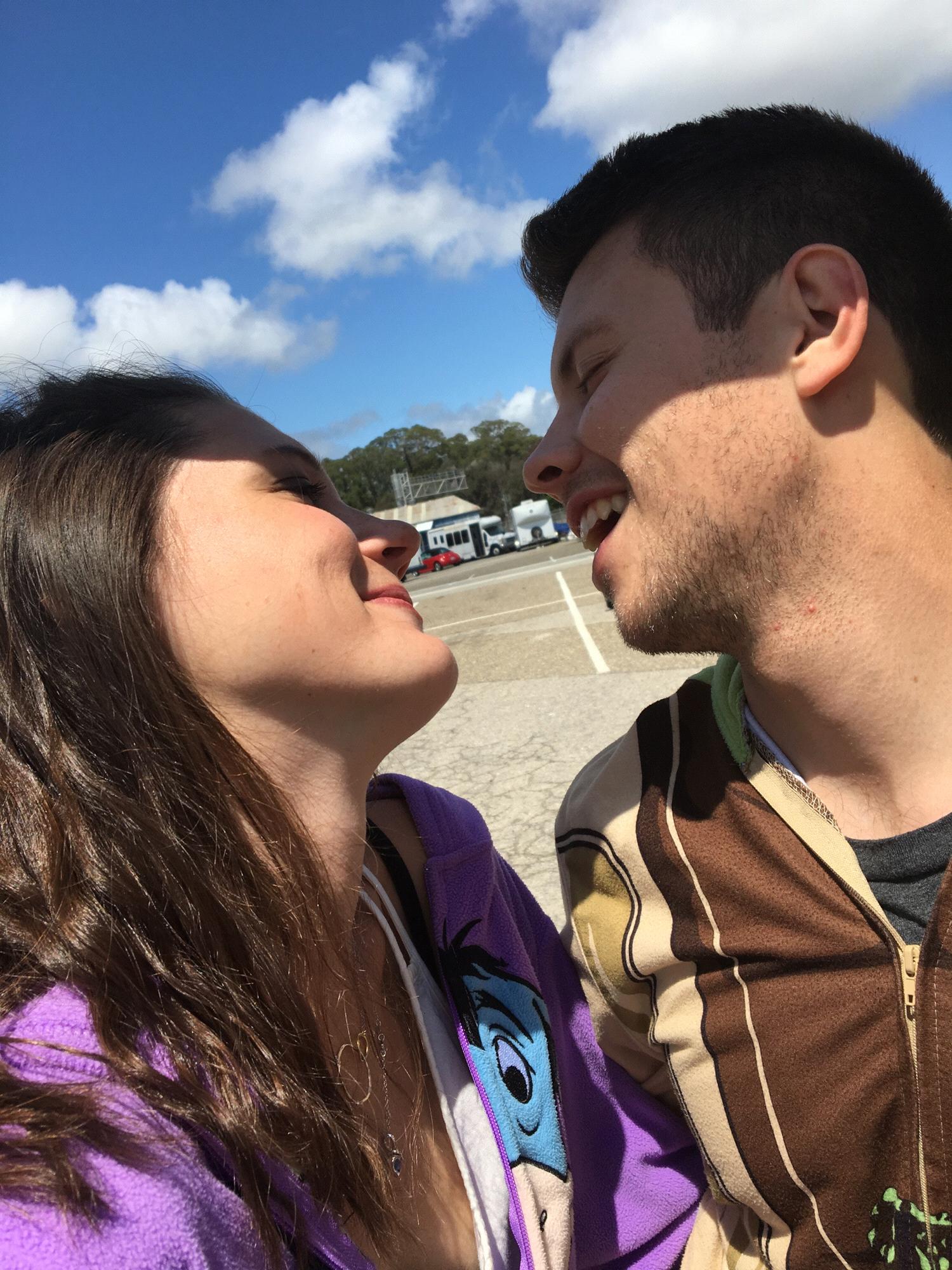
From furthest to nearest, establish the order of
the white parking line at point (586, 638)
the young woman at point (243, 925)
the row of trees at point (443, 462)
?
the row of trees at point (443, 462) → the white parking line at point (586, 638) → the young woman at point (243, 925)

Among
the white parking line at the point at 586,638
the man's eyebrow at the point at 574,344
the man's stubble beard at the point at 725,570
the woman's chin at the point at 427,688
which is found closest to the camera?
the woman's chin at the point at 427,688

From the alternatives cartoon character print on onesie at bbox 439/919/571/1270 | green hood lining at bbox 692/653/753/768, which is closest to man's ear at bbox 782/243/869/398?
green hood lining at bbox 692/653/753/768

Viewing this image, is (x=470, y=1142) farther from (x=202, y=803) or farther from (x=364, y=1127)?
(x=202, y=803)

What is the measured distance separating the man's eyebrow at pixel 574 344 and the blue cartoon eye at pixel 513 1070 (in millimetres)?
1573

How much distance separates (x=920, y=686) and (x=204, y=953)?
4.78 feet

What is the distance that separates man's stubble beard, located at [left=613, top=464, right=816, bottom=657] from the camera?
5.29 feet

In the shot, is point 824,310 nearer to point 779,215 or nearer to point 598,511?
point 779,215

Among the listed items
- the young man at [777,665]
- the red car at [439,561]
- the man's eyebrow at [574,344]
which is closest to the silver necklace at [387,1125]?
the young man at [777,665]

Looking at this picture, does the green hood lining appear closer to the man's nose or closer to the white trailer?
the man's nose

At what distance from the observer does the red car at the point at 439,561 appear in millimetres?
43500

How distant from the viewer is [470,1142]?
1.44 metres

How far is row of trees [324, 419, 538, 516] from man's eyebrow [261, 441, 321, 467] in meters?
79.2

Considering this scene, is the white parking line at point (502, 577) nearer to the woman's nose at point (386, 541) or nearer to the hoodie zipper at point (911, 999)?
the woman's nose at point (386, 541)

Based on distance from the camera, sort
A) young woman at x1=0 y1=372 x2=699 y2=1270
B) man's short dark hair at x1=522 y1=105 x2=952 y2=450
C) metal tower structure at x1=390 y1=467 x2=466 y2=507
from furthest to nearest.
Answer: metal tower structure at x1=390 y1=467 x2=466 y2=507, man's short dark hair at x1=522 y1=105 x2=952 y2=450, young woman at x1=0 y1=372 x2=699 y2=1270
